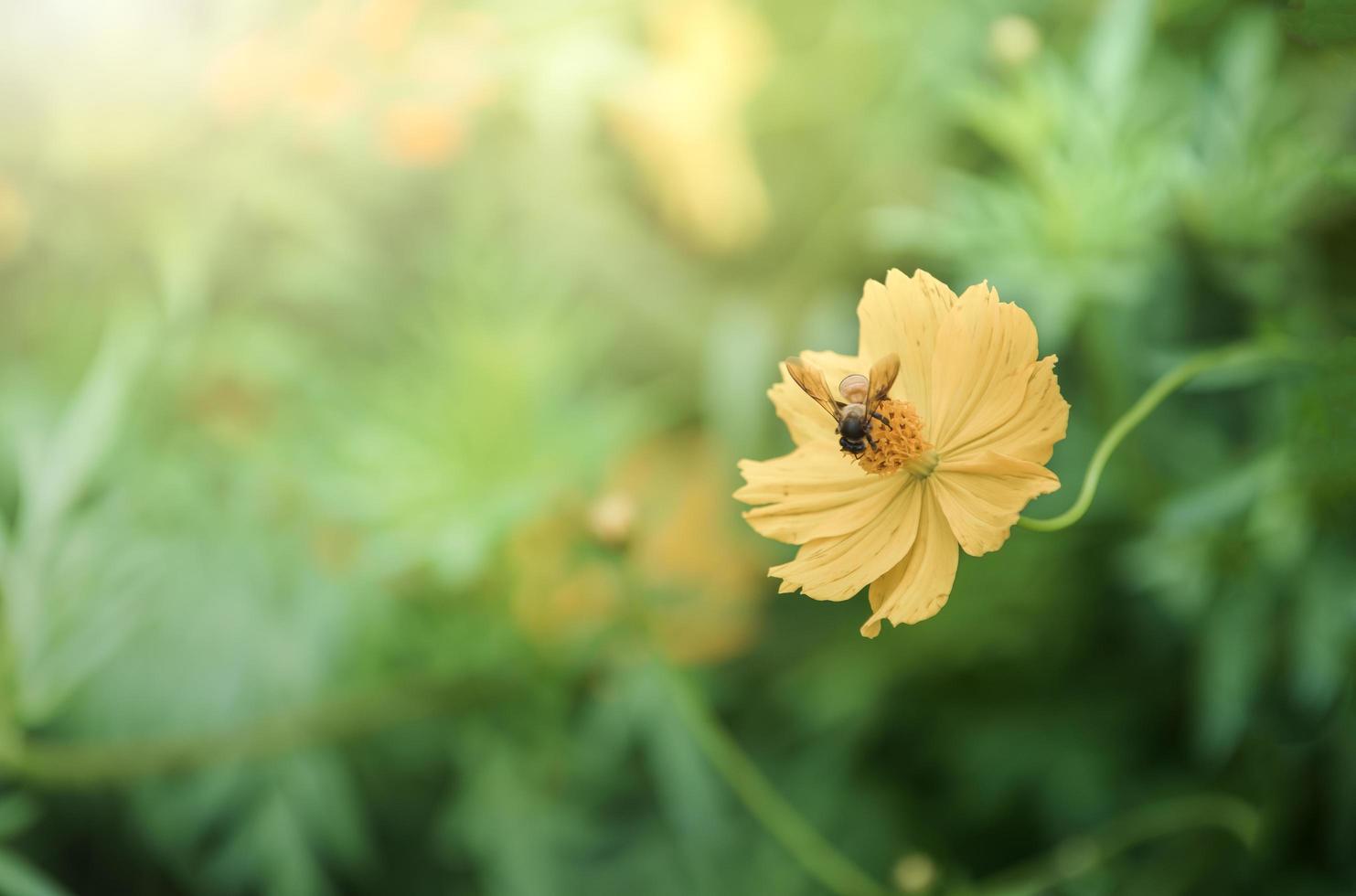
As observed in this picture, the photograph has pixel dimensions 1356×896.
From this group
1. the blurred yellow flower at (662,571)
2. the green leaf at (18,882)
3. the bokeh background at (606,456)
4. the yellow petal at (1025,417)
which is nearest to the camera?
the yellow petal at (1025,417)

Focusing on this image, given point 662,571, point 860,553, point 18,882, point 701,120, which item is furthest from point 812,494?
point 701,120

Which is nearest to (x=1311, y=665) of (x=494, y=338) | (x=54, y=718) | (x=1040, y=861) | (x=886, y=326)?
(x=1040, y=861)

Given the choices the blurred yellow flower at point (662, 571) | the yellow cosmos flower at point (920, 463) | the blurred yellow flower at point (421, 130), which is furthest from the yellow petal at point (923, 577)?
the blurred yellow flower at point (421, 130)

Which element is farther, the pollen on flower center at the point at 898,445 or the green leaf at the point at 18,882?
the green leaf at the point at 18,882

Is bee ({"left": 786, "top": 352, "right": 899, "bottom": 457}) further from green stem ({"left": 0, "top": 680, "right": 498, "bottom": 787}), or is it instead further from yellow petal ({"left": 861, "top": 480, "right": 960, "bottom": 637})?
green stem ({"left": 0, "top": 680, "right": 498, "bottom": 787})

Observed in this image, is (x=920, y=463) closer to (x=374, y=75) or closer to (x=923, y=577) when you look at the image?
(x=923, y=577)

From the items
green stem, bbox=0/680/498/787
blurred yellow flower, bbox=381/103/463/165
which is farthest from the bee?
blurred yellow flower, bbox=381/103/463/165

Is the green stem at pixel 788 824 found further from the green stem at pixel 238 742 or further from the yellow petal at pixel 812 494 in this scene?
the yellow petal at pixel 812 494
